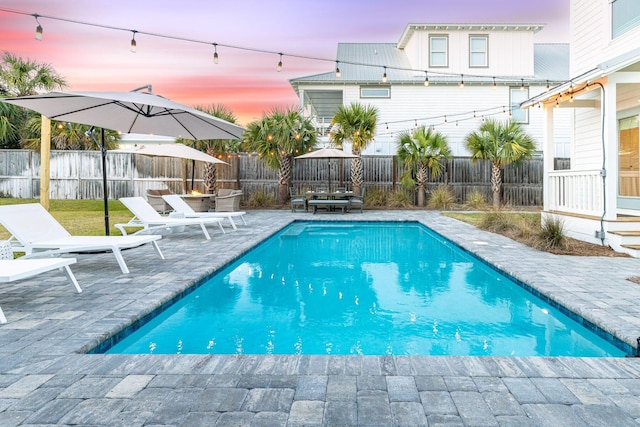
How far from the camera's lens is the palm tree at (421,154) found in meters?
16.7

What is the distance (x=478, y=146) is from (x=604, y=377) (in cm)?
1447

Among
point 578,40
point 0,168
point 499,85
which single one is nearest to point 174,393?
point 578,40

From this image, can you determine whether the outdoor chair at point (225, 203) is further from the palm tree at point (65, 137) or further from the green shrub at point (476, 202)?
the green shrub at point (476, 202)

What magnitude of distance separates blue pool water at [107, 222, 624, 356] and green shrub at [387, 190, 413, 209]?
920 cm

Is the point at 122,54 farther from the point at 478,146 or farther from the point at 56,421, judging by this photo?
the point at 56,421

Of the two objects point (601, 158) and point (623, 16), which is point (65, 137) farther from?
point (623, 16)

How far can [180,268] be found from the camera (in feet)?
20.1

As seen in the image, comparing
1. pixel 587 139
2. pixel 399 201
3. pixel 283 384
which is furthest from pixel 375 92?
pixel 283 384

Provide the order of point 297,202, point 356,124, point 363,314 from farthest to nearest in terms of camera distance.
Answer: point 297,202
point 356,124
point 363,314

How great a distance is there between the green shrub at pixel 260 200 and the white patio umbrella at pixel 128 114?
347 inches

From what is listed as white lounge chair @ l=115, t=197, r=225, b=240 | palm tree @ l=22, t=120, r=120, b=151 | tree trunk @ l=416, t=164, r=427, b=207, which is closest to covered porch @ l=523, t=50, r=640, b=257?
tree trunk @ l=416, t=164, r=427, b=207

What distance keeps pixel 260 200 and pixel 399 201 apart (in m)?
5.18

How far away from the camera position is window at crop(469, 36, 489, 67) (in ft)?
67.0

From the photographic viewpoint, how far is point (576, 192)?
9.06 m
